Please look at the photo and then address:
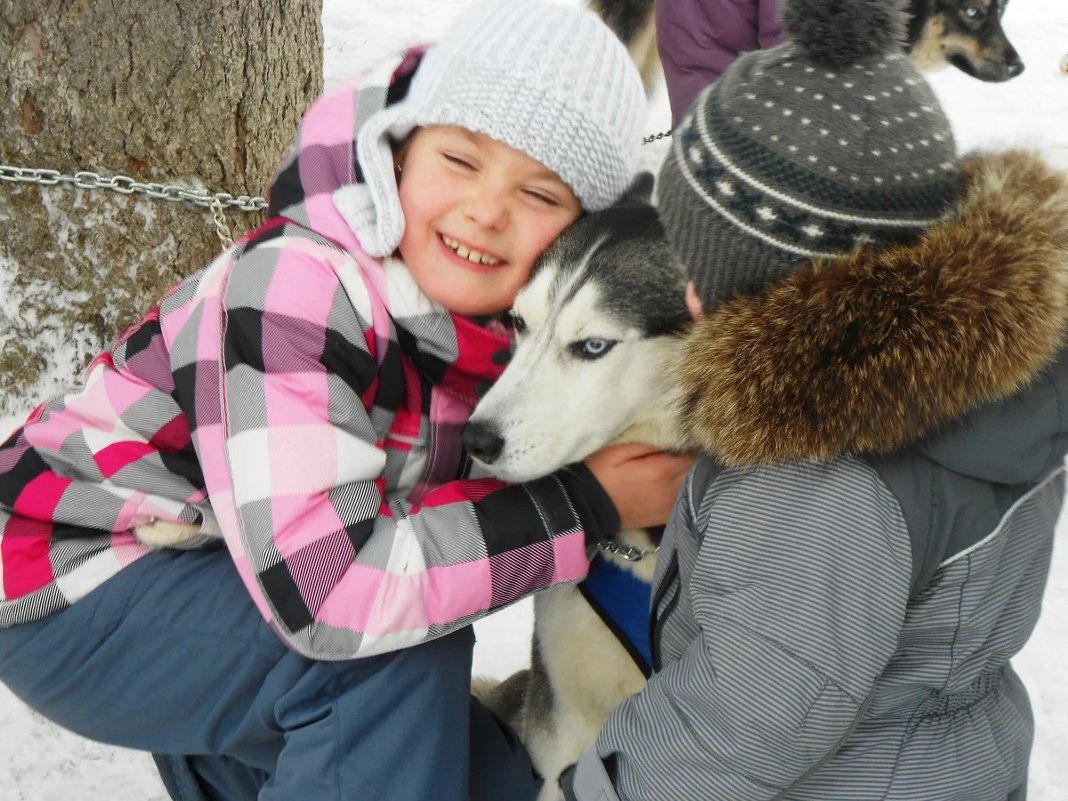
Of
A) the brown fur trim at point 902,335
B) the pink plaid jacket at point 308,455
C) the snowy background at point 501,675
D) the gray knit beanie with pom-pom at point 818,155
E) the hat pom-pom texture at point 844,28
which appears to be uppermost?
the hat pom-pom texture at point 844,28

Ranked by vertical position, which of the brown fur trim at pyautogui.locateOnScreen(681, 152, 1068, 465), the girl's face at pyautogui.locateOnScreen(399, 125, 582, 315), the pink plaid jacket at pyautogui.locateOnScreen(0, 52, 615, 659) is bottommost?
the pink plaid jacket at pyautogui.locateOnScreen(0, 52, 615, 659)

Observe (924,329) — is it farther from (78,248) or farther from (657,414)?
(78,248)

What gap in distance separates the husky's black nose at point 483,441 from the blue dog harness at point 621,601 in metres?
0.46

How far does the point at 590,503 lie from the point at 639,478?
0.11m

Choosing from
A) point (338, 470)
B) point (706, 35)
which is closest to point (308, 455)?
point (338, 470)

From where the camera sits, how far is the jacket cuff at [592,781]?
1347 mm

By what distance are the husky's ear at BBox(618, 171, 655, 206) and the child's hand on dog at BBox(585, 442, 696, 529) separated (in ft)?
1.62

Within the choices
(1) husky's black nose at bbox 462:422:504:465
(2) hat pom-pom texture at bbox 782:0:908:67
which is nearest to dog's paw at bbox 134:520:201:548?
(1) husky's black nose at bbox 462:422:504:465

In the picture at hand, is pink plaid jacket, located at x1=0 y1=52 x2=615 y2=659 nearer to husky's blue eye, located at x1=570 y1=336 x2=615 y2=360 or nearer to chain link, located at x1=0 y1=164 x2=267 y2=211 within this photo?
husky's blue eye, located at x1=570 y1=336 x2=615 y2=360

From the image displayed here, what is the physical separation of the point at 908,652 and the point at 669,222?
651 mm

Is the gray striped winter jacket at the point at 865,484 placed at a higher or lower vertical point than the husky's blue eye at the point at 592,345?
higher

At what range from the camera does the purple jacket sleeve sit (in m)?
3.86

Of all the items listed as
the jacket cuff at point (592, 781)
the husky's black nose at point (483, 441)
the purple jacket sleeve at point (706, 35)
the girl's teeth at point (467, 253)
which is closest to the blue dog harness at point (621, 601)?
the husky's black nose at point (483, 441)

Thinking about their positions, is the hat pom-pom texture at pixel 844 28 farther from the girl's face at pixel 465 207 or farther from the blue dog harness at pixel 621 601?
the blue dog harness at pixel 621 601
